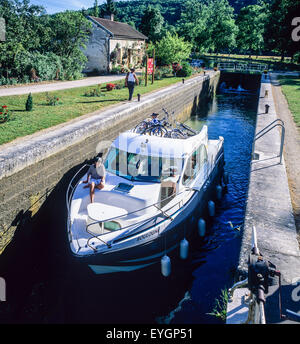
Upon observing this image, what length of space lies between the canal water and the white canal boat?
1.82 ft

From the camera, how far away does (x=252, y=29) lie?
61781 millimetres

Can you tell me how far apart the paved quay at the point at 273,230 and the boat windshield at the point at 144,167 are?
2056mm

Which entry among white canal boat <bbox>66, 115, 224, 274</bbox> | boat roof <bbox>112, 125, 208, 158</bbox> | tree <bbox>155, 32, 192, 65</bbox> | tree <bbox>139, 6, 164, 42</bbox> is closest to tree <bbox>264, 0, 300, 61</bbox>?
tree <bbox>155, 32, 192, 65</bbox>

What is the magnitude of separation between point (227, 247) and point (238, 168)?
6340 mm

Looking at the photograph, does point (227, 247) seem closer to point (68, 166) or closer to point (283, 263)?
point (283, 263)

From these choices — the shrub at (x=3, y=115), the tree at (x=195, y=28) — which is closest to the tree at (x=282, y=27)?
the tree at (x=195, y=28)

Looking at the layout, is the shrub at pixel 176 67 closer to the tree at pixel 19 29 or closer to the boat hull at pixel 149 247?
the tree at pixel 19 29

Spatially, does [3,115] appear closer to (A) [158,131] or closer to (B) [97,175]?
(B) [97,175]

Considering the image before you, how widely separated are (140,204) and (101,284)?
2.03 meters

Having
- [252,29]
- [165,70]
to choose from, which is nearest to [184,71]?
[165,70]

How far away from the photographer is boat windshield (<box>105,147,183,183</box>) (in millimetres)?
8234

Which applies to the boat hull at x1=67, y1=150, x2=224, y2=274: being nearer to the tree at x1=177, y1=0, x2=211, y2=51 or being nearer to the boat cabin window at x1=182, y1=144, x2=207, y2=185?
the boat cabin window at x1=182, y1=144, x2=207, y2=185
